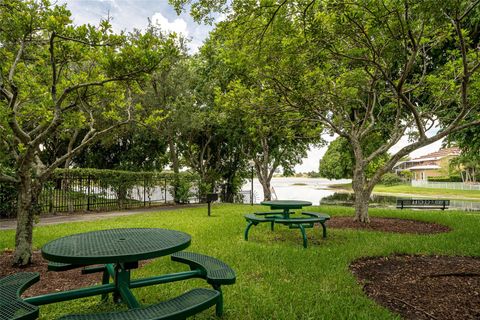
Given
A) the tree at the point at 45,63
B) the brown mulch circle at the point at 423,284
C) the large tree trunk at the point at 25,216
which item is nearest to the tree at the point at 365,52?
the tree at the point at 45,63

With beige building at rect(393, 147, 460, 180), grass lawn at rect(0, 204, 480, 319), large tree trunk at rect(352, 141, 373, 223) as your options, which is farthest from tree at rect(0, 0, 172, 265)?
beige building at rect(393, 147, 460, 180)

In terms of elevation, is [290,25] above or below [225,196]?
A: above

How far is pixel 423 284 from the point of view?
4203 mm

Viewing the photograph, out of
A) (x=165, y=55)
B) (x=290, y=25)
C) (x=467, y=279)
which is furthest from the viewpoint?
(x=290, y=25)

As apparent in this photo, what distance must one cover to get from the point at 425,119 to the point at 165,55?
9578mm

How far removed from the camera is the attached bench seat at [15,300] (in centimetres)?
207

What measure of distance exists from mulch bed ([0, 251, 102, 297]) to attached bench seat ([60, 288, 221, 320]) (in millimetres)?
2523

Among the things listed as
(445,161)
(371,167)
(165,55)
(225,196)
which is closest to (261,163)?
(225,196)

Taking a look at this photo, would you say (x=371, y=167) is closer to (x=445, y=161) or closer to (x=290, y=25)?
(x=290, y=25)

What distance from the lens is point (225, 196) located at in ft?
76.1

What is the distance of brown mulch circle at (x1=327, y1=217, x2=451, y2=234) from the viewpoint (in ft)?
27.6

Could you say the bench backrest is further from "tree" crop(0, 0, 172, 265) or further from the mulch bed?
the mulch bed

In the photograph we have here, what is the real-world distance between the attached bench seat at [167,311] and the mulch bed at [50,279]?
8.28ft

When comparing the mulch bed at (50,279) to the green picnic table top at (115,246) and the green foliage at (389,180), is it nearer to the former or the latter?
the green picnic table top at (115,246)
